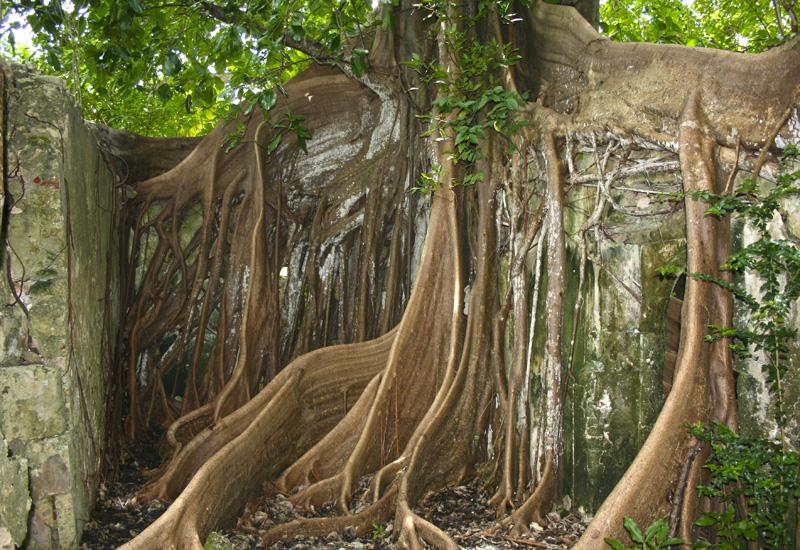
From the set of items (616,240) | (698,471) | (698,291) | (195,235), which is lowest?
(698,471)

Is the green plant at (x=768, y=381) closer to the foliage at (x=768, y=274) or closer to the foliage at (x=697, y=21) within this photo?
the foliage at (x=768, y=274)

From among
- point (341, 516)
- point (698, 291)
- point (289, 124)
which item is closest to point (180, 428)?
point (341, 516)

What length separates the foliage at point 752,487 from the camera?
2.72 meters

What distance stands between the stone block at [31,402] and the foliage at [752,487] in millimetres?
2822

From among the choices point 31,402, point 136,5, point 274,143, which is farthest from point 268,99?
point 31,402

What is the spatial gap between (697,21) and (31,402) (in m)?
7.13

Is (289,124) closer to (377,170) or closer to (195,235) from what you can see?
(377,170)

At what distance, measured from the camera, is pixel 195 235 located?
5453 mm

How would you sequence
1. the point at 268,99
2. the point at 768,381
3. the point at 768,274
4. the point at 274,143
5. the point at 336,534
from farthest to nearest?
1. the point at 274,143
2. the point at 268,99
3. the point at 336,534
4. the point at 768,381
5. the point at 768,274

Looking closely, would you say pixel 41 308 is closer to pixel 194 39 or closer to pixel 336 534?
pixel 336 534

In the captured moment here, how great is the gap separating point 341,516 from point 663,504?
1.51 meters

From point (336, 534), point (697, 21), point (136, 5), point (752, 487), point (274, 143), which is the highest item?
point (697, 21)

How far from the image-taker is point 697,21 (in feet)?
24.8

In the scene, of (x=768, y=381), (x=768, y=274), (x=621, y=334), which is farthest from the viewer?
(x=621, y=334)
